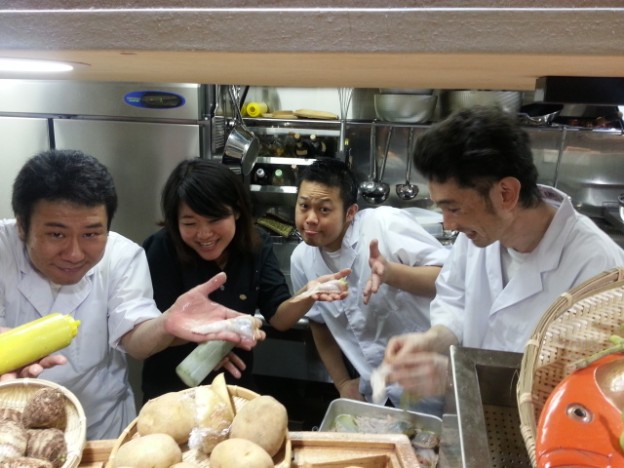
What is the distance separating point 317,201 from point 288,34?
1.63 metres

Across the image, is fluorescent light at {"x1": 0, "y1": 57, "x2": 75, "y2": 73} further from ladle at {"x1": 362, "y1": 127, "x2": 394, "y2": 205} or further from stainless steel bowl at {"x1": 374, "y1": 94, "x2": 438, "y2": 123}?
ladle at {"x1": 362, "y1": 127, "x2": 394, "y2": 205}

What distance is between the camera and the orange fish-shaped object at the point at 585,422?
1.47ft

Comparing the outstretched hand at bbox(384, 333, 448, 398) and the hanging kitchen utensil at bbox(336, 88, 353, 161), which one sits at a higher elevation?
the hanging kitchen utensil at bbox(336, 88, 353, 161)

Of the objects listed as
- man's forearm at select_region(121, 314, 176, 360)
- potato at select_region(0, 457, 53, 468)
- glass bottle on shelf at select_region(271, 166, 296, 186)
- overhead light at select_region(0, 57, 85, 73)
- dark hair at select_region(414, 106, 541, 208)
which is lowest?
man's forearm at select_region(121, 314, 176, 360)

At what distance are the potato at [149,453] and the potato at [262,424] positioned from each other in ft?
0.39

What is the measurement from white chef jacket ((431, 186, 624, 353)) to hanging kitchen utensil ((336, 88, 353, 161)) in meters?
1.60

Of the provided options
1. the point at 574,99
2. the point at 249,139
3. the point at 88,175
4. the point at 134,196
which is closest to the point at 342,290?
the point at 88,175

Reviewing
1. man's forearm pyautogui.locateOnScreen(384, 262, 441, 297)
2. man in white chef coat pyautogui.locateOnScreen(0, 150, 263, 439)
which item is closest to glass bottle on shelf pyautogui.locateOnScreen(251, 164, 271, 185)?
man's forearm pyautogui.locateOnScreen(384, 262, 441, 297)

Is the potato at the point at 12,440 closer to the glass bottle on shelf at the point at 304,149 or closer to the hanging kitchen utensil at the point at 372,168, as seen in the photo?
the glass bottle on shelf at the point at 304,149

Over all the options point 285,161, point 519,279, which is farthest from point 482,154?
point 285,161

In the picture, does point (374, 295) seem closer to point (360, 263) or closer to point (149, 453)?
point (360, 263)

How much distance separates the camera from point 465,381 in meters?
0.72

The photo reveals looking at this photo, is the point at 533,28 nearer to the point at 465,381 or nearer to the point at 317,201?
the point at 465,381

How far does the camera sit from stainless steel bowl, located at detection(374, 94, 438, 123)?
2.90 meters
